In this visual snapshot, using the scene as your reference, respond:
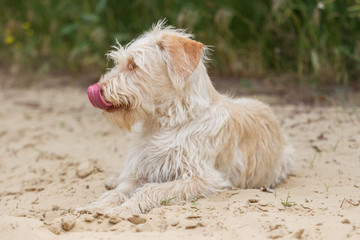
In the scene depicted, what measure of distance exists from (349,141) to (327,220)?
108 inches

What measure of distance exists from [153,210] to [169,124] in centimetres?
88

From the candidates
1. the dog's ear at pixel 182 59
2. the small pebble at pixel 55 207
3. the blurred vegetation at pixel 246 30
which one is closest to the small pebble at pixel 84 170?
the small pebble at pixel 55 207

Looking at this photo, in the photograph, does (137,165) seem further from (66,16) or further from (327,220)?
(66,16)

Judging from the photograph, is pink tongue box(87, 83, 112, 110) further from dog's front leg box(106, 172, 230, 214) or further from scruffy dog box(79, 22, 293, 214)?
dog's front leg box(106, 172, 230, 214)

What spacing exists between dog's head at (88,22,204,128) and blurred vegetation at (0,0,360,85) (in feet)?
11.3

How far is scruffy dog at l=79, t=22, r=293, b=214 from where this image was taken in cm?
452

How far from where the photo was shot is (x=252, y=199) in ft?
14.3

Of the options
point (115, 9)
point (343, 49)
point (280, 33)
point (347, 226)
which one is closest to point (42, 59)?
point (115, 9)

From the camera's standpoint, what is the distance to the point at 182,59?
4570 mm

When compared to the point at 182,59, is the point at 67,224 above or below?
Result: below

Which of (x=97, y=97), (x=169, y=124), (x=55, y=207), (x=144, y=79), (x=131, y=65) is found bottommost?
(x=55, y=207)

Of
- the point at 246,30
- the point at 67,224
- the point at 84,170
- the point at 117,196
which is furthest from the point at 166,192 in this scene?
the point at 246,30

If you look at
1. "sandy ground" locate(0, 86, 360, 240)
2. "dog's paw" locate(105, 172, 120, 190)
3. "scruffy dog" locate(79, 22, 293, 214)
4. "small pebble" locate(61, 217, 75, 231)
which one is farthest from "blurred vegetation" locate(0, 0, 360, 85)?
"small pebble" locate(61, 217, 75, 231)

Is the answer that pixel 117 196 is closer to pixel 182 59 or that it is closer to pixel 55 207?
pixel 55 207
